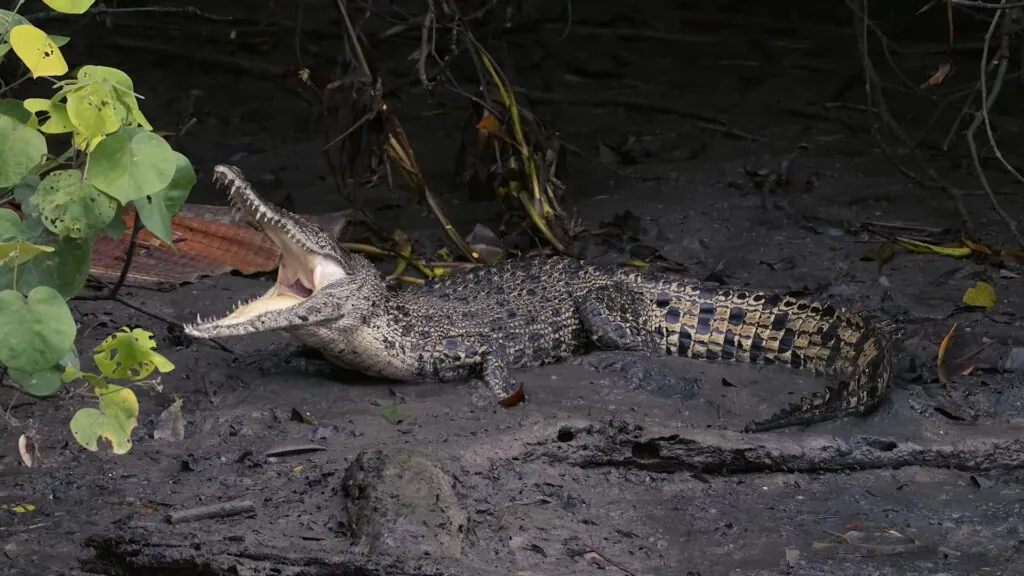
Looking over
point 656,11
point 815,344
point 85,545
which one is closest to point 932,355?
point 815,344

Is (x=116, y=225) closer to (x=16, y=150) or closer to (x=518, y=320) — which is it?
(x=16, y=150)

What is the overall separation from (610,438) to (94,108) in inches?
77.4

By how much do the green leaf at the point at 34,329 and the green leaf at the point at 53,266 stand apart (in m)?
0.16

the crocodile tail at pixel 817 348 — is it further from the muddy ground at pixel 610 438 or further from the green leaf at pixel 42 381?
the green leaf at pixel 42 381

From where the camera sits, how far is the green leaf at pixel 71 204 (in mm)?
2320

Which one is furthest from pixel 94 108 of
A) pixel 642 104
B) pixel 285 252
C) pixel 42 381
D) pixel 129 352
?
pixel 642 104

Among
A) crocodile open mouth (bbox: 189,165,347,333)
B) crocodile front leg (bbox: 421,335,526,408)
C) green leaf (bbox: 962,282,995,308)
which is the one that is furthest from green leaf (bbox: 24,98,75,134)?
green leaf (bbox: 962,282,995,308)

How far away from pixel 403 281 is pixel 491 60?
116 centimetres

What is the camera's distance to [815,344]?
483cm

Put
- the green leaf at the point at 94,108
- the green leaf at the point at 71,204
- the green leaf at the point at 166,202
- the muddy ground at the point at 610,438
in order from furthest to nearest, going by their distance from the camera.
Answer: the muddy ground at the point at 610,438
the green leaf at the point at 166,202
the green leaf at the point at 71,204
the green leaf at the point at 94,108

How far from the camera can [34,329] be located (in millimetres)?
2250

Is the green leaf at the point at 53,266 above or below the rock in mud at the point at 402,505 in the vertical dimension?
above

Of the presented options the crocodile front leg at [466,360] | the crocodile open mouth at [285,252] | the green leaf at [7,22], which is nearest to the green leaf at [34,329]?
the green leaf at [7,22]

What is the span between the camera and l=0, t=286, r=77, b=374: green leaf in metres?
2.24
